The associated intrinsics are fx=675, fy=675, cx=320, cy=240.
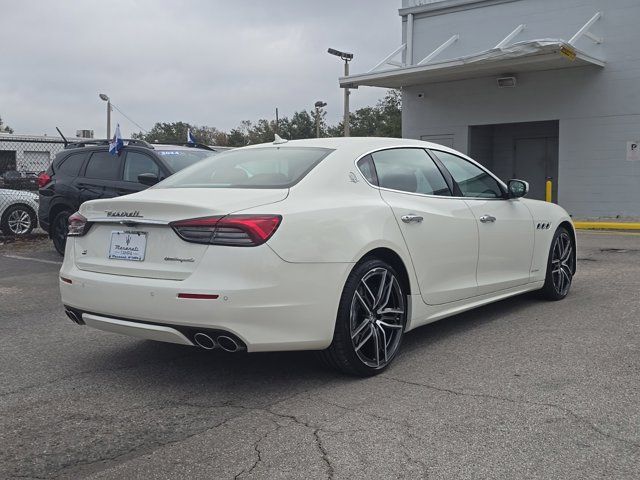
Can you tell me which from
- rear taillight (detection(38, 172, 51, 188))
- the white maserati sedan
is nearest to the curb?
rear taillight (detection(38, 172, 51, 188))

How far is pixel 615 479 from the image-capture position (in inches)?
113

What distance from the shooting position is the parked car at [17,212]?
1322 centimetres

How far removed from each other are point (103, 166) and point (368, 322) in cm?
707

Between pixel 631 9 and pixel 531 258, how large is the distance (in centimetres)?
1377

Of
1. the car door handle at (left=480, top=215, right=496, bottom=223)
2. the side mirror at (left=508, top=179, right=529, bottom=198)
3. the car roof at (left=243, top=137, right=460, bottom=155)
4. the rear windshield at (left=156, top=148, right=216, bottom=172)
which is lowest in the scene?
the car door handle at (left=480, top=215, right=496, bottom=223)

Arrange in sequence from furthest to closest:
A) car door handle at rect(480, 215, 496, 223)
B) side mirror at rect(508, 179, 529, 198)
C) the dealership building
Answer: the dealership building, side mirror at rect(508, 179, 529, 198), car door handle at rect(480, 215, 496, 223)

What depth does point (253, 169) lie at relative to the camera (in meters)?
4.62

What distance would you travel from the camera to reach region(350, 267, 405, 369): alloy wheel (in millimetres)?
4199

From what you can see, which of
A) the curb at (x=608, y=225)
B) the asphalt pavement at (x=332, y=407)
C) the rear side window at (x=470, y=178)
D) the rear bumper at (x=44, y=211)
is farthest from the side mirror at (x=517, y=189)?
the curb at (x=608, y=225)

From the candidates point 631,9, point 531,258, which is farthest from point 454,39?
point 531,258

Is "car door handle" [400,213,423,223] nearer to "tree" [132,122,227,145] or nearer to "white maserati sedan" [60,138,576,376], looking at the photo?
"white maserati sedan" [60,138,576,376]

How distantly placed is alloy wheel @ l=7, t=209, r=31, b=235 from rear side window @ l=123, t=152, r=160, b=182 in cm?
478

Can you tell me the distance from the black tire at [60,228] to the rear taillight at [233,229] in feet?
23.7

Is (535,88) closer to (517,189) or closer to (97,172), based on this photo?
(97,172)
